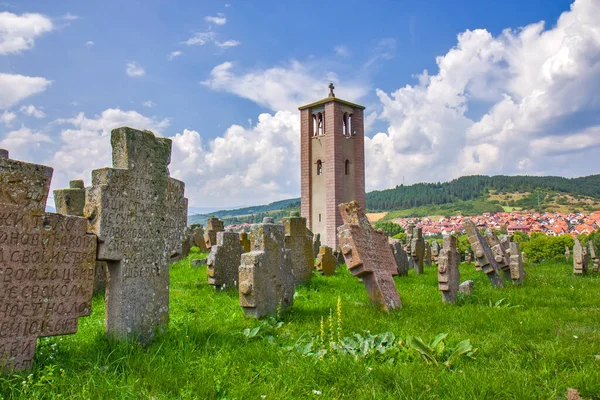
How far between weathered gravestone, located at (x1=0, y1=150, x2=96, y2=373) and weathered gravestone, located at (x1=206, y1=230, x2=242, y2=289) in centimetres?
518

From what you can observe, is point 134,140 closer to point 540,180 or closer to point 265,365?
point 265,365

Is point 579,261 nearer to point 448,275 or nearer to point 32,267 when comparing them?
point 448,275

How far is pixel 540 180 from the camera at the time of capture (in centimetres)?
12562

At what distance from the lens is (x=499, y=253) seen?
1105 cm

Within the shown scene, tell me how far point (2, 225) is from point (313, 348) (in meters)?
3.28

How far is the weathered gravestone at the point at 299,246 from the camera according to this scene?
35.9 ft

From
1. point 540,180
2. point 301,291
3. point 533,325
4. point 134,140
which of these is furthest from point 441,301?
point 540,180

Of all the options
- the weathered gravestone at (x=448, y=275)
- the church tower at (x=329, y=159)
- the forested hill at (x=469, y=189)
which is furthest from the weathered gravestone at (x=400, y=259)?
the forested hill at (x=469, y=189)

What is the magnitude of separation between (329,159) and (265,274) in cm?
3308

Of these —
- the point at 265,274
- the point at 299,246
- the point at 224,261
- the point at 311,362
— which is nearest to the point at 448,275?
the point at 265,274

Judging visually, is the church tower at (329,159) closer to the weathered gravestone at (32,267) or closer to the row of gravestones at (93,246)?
the row of gravestones at (93,246)

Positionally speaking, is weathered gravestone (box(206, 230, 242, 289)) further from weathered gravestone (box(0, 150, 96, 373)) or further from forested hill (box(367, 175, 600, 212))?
forested hill (box(367, 175, 600, 212))

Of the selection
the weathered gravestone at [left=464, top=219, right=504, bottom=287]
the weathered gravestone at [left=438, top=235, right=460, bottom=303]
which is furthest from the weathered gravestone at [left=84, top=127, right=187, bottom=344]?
the weathered gravestone at [left=464, top=219, right=504, bottom=287]

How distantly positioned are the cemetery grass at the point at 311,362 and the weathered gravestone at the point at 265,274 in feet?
0.83
